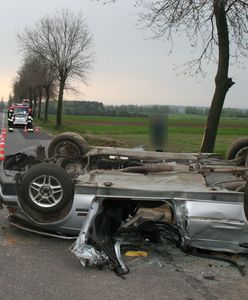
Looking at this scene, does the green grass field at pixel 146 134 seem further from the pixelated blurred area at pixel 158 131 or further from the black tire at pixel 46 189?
the black tire at pixel 46 189

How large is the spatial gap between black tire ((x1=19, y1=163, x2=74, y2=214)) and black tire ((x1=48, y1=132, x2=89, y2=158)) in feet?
6.54

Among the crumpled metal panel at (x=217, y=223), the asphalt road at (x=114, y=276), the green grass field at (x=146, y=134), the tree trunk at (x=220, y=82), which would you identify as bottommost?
the green grass field at (x=146, y=134)

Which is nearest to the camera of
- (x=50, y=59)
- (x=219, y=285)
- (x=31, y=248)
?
(x=219, y=285)

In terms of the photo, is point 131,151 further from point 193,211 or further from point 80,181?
point 193,211

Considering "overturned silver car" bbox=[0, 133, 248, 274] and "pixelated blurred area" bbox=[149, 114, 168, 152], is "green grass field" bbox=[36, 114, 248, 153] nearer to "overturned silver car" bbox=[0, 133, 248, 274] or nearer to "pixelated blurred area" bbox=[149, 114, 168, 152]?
"pixelated blurred area" bbox=[149, 114, 168, 152]

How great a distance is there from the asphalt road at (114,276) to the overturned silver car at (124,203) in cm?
18

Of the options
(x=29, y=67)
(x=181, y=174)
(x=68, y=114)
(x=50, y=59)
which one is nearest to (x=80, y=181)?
(x=181, y=174)

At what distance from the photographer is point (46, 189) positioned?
5.82 m

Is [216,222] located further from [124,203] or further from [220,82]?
[220,82]

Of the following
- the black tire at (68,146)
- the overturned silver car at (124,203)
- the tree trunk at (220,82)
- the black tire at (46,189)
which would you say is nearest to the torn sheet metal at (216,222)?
the overturned silver car at (124,203)

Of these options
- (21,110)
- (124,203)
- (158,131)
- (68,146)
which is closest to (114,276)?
(124,203)

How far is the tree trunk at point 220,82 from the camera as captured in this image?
549 inches

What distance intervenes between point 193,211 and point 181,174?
768mm

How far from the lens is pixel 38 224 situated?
5914mm
